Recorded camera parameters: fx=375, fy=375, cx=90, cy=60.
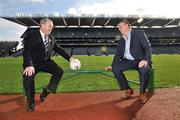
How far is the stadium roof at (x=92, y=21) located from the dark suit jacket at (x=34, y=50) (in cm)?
6209

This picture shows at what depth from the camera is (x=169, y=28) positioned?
82875 millimetres

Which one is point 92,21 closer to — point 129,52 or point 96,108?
point 129,52

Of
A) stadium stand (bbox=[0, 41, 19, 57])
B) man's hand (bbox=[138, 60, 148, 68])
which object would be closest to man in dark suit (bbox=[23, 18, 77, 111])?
man's hand (bbox=[138, 60, 148, 68])

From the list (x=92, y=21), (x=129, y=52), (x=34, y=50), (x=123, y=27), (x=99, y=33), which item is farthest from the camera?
(x=99, y=33)

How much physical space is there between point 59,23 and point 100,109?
226 feet

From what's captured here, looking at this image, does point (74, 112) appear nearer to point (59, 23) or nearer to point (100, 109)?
point (100, 109)

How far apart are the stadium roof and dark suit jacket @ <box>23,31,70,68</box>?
204ft

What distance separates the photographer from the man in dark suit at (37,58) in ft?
24.5

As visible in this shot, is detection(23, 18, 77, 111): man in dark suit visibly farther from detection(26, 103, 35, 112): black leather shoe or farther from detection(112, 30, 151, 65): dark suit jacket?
detection(112, 30, 151, 65): dark suit jacket

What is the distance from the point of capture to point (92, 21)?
74250 mm

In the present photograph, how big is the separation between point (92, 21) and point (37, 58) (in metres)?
66.6

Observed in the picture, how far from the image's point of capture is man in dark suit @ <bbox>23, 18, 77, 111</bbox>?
7469 millimetres

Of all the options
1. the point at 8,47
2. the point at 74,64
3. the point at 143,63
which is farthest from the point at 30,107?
the point at 8,47

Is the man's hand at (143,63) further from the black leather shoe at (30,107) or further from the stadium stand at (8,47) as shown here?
the stadium stand at (8,47)
